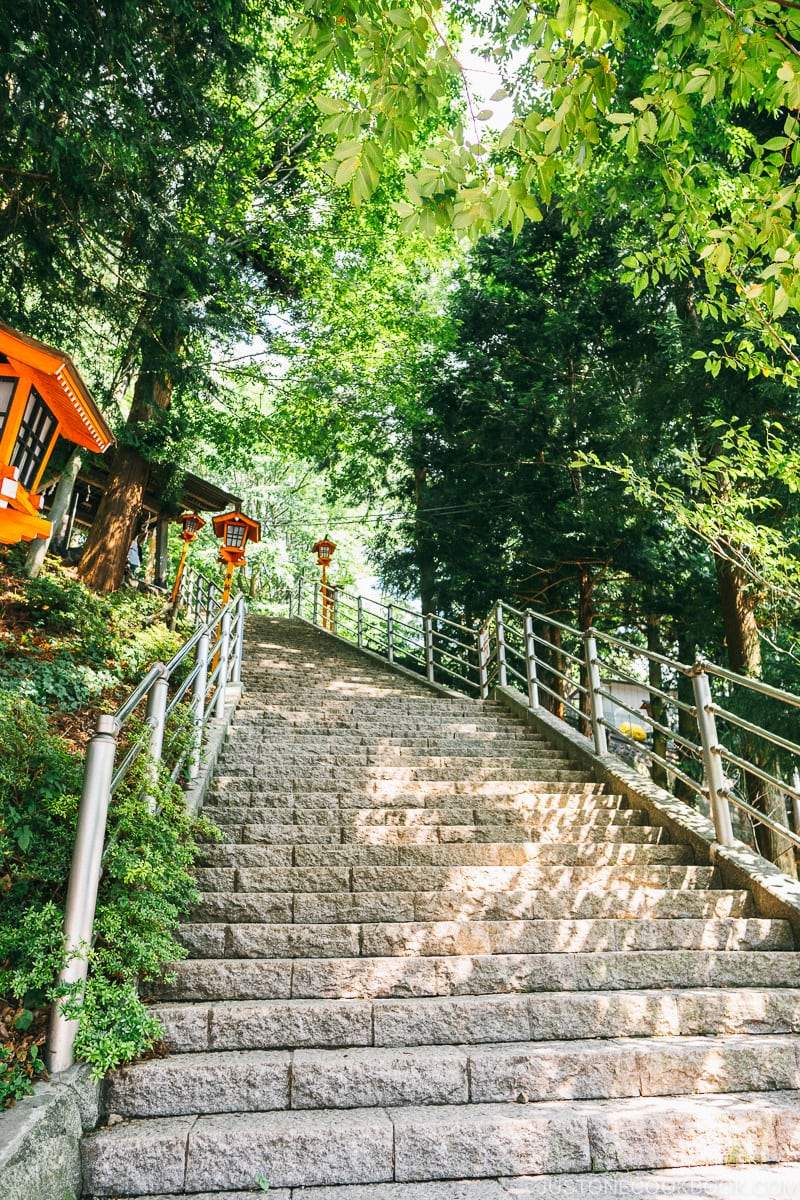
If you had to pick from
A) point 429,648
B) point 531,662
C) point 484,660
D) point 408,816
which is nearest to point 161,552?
point 429,648

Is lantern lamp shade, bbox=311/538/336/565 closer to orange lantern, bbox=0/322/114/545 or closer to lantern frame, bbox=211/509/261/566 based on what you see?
lantern frame, bbox=211/509/261/566

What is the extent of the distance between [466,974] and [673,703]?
2.64 meters

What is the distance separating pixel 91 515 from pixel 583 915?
16.6 meters

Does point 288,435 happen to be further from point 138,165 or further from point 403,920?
point 403,920

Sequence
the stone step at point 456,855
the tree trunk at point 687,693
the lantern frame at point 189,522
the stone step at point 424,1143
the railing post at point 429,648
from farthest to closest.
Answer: the lantern frame at point 189,522 → the tree trunk at point 687,693 → the railing post at point 429,648 → the stone step at point 456,855 → the stone step at point 424,1143

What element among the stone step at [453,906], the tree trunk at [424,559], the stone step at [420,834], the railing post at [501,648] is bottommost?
the stone step at [453,906]

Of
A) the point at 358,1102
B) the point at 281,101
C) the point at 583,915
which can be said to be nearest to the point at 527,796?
the point at 583,915

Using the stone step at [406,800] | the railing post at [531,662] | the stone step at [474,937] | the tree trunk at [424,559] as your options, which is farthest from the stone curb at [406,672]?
the stone step at [474,937]

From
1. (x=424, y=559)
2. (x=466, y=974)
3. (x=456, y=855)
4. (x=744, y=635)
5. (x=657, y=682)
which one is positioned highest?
(x=424, y=559)

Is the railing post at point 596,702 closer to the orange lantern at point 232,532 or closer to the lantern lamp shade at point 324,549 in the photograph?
the orange lantern at point 232,532

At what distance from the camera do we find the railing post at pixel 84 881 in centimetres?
279

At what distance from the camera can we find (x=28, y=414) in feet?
14.4

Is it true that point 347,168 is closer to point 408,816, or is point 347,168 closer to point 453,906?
point 453,906

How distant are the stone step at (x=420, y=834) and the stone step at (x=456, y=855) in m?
0.11
